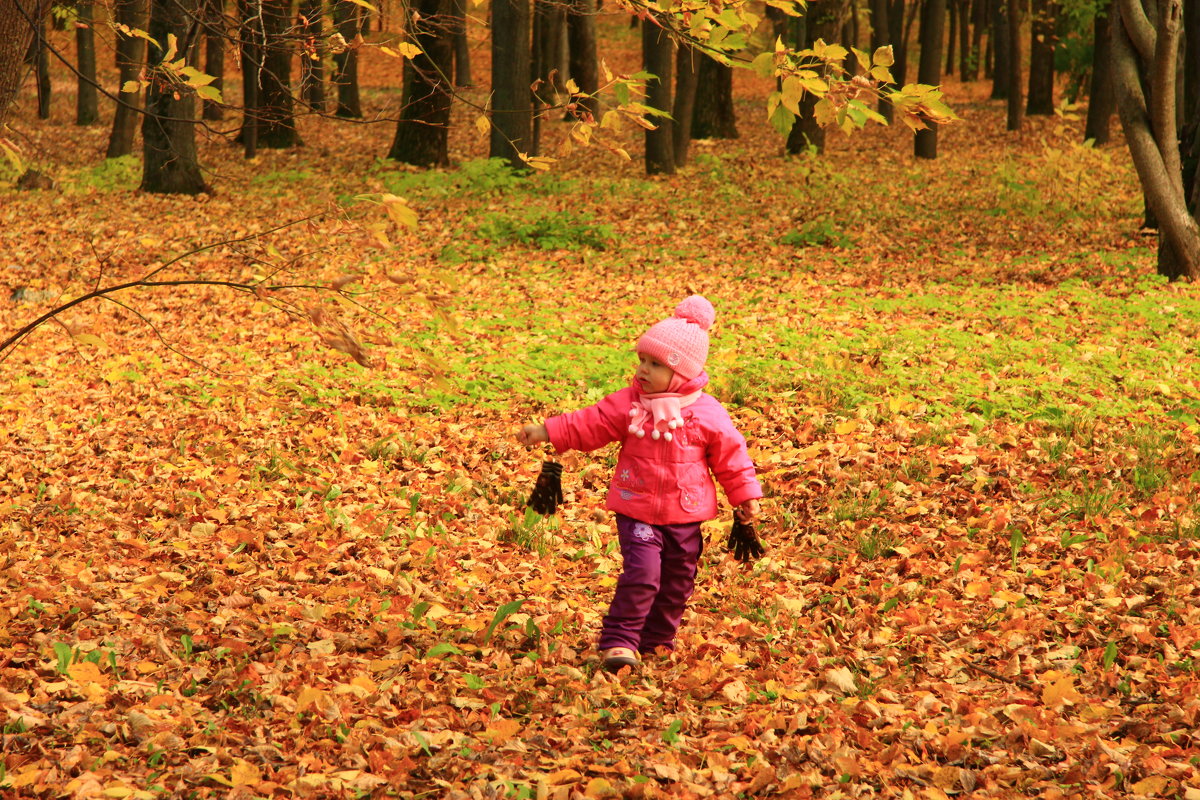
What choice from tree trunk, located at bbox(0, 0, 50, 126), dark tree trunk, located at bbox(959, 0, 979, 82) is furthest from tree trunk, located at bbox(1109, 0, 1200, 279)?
dark tree trunk, located at bbox(959, 0, 979, 82)

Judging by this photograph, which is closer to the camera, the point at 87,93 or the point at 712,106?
the point at 712,106

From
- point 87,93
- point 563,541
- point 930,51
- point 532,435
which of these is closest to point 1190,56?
point 930,51

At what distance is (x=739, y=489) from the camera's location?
404cm

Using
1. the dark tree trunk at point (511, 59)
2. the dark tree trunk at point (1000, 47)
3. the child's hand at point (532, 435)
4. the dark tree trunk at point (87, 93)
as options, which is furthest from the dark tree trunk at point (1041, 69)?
the child's hand at point (532, 435)

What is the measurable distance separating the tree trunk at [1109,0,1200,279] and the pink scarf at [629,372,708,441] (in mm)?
8564

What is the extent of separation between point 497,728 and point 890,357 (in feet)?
18.3

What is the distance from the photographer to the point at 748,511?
409 centimetres

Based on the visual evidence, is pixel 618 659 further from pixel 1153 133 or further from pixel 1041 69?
pixel 1041 69

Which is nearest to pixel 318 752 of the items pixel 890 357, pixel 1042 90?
pixel 890 357

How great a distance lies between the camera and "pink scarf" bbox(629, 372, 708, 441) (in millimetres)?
3979

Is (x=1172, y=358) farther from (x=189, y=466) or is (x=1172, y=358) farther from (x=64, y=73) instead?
(x=64, y=73)

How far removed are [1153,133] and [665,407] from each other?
9062mm

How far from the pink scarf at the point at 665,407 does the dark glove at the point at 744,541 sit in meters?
0.51

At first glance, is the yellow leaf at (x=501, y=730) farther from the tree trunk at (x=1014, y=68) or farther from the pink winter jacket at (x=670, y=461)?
the tree trunk at (x=1014, y=68)
